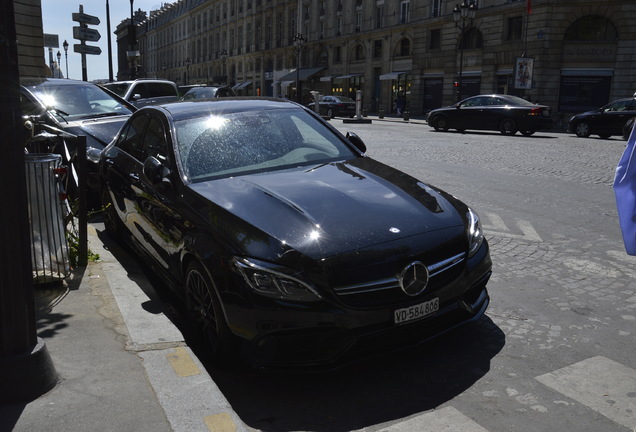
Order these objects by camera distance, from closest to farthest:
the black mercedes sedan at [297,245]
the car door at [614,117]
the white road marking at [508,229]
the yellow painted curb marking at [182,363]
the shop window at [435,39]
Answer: the black mercedes sedan at [297,245] → the yellow painted curb marking at [182,363] → the white road marking at [508,229] → the car door at [614,117] → the shop window at [435,39]

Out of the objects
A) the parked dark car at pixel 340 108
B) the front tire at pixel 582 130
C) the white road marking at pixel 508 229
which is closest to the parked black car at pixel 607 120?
the front tire at pixel 582 130

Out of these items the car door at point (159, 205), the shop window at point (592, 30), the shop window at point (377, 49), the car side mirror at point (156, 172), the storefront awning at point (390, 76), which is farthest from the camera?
the shop window at point (377, 49)

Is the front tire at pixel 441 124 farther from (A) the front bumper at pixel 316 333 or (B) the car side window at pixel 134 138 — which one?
(A) the front bumper at pixel 316 333

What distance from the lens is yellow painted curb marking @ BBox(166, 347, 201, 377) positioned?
10.8 ft

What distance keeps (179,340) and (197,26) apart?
99651mm

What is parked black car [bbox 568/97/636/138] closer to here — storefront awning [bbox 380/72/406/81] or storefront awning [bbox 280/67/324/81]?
storefront awning [bbox 380/72/406/81]

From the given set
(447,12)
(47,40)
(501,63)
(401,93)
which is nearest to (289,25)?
(401,93)

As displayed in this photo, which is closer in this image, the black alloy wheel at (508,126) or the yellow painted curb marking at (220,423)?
the yellow painted curb marking at (220,423)

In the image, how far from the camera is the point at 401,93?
4791cm

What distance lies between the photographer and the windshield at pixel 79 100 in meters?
9.29

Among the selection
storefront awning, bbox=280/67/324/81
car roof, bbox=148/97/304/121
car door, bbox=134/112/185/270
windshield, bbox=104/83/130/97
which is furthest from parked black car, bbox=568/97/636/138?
storefront awning, bbox=280/67/324/81

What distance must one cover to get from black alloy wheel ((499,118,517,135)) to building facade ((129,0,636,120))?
9739 mm

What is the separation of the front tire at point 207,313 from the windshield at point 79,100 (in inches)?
242

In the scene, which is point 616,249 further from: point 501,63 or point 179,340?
point 501,63
